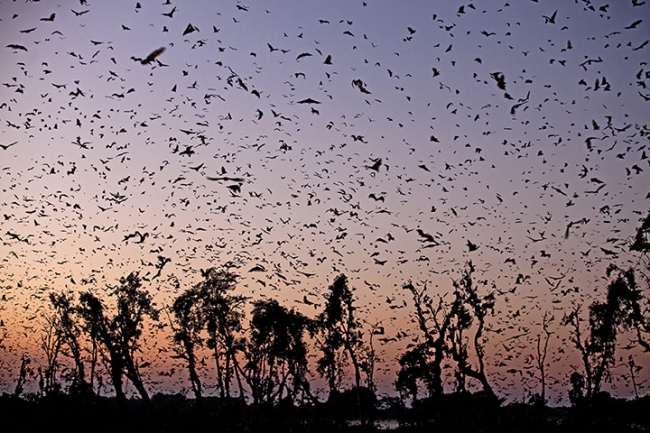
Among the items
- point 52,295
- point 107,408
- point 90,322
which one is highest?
point 52,295

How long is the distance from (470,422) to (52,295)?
49.1m

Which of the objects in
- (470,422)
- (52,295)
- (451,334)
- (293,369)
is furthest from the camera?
(52,295)

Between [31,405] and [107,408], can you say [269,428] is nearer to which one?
[107,408]

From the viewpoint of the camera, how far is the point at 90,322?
5694 cm

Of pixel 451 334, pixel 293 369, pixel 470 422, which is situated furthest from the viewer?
pixel 293 369

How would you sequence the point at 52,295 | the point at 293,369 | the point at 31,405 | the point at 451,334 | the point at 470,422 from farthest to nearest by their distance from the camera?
the point at 52,295 < the point at 293,369 < the point at 470,422 < the point at 451,334 < the point at 31,405

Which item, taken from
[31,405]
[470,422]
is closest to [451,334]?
[470,422]

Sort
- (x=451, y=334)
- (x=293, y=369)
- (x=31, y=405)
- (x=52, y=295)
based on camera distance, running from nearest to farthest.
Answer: (x=31, y=405), (x=451, y=334), (x=293, y=369), (x=52, y=295)

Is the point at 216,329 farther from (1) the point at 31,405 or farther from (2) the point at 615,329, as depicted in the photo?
(2) the point at 615,329

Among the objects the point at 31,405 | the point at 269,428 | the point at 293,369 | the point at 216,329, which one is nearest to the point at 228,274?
the point at 216,329

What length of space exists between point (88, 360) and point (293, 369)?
2807cm

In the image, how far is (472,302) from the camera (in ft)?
148

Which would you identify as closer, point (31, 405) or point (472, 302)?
point (31, 405)

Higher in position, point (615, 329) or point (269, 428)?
point (615, 329)
